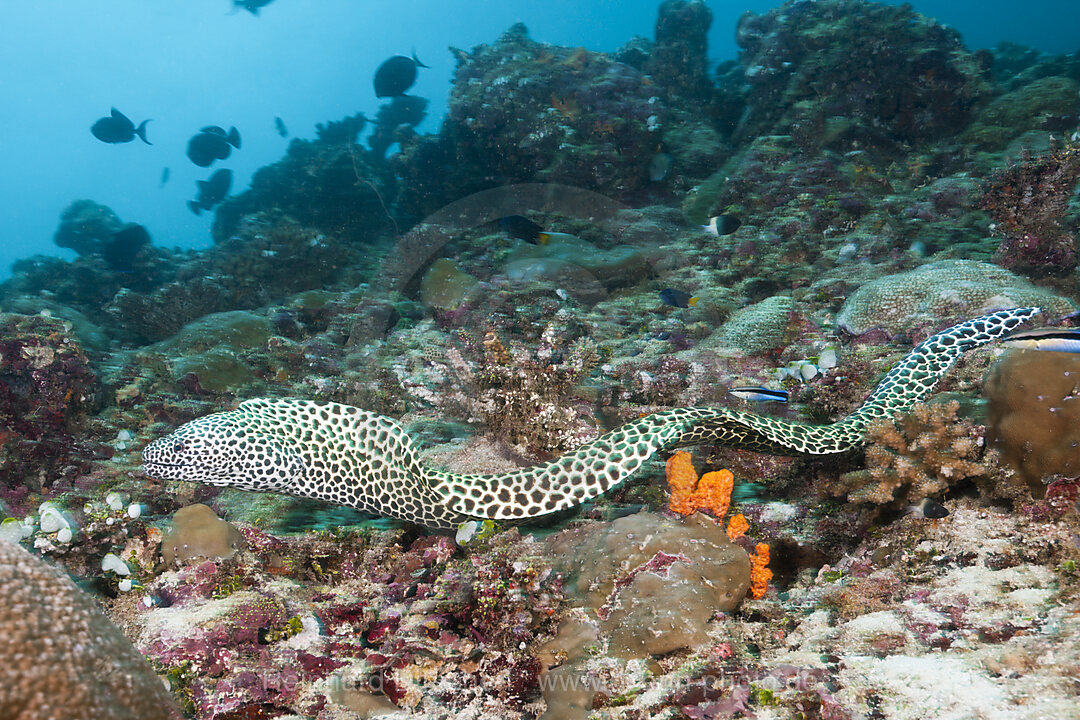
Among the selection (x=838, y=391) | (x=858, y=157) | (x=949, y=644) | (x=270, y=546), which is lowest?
(x=949, y=644)

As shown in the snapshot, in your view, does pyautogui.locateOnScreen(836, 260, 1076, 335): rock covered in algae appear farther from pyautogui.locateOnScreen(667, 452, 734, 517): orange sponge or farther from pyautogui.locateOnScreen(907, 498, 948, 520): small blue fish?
pyautogui.locateOnScreen(667, 452, 734, 517): orange sponge

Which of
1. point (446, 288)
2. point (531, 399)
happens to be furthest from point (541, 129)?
point (531, 399)

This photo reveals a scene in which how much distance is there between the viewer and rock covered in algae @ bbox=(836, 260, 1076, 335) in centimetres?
581

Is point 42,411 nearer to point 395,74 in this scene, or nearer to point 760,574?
point 760,574

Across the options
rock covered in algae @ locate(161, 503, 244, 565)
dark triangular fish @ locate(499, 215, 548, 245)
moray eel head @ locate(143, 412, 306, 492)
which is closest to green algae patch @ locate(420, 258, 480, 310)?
dark triangular fish @ locate(499, 215, 548, 245)

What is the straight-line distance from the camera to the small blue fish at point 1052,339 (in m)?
2.83

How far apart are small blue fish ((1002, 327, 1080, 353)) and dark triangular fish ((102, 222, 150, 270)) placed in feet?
67.1

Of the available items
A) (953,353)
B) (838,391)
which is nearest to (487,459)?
(838,391)

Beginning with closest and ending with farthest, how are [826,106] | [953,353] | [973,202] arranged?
[953,353] < [973,202] < [826,106]

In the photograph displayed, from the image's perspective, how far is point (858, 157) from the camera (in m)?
12.3

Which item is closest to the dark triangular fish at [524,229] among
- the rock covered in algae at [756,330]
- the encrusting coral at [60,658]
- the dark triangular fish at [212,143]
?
the rock covered in algae at [756,330]

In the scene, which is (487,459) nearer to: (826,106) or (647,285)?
(647,285)

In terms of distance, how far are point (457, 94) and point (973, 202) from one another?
13.6 metres

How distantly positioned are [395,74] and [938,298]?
16118mm
